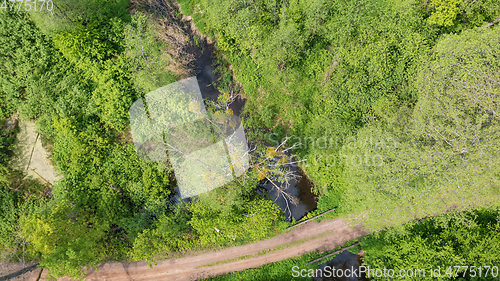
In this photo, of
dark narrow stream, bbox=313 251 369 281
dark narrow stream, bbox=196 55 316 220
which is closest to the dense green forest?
dark narrow stream, bbox=196 55 316 220

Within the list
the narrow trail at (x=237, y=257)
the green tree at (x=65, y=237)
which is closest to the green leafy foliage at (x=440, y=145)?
the narrow trail at (x=237, y=257)

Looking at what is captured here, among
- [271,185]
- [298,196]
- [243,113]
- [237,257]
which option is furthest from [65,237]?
[298,196]

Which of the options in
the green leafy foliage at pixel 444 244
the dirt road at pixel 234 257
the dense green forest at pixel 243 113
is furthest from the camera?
the dirt road at pixel 234 257

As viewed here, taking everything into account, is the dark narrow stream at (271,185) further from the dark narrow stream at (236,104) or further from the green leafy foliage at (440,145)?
the green leafy foliage at (440,145)

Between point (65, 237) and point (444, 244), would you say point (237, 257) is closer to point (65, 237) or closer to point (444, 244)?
point (65, 237)

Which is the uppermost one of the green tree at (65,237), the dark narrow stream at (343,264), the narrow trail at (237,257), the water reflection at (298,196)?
the green tree at (65,237)

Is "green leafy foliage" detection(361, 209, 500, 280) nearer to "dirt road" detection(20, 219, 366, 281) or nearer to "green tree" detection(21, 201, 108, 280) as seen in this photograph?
"dirt road" detection(20, 219, 366, 281)

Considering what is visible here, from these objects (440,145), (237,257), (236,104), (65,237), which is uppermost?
(236,104)
